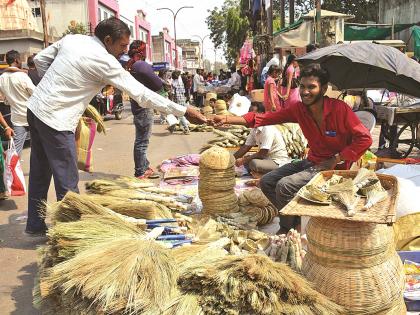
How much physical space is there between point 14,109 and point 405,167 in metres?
5.35

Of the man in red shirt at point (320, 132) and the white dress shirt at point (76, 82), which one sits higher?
the white dress shirt at point (76, 82)

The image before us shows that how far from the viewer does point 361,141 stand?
12.0 feet

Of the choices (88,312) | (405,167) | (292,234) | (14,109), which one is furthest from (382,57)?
(14,109)

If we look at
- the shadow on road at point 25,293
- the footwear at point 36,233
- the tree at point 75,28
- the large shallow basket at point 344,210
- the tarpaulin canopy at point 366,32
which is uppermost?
the tree at point 75,28

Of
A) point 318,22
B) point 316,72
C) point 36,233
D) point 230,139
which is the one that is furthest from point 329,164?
point 318,22

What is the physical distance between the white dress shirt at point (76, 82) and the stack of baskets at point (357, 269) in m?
1.92

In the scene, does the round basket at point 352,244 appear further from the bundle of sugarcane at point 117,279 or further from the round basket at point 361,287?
the bundle of sugarcane at point 117,279

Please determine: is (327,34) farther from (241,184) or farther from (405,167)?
(405,167)

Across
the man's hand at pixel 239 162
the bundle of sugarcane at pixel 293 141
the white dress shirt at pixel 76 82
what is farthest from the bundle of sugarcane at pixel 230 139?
the white dress shirt at pixel 76 82

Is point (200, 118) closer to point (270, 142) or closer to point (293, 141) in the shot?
point (270, 142)

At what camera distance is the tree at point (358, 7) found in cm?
2927

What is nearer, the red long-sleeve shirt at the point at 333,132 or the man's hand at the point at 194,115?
the red long-sleeve shirt at the point at 333,132

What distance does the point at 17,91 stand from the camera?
6496mm

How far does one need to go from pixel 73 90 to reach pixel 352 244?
105 inches
